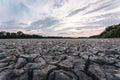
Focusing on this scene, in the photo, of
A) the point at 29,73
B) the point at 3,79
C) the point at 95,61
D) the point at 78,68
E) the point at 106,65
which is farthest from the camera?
the point at 95,61

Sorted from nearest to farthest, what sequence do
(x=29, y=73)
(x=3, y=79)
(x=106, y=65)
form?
(x=3, y=79), (x=29, y=73), (x=106, y=65)

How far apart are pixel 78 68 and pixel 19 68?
198 cm

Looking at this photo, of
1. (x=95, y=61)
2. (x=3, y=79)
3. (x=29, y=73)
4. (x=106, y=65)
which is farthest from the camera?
(x=95, y=61)

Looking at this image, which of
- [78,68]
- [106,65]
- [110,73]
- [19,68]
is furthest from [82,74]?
[19,68]

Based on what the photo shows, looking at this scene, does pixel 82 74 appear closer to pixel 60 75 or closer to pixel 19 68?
pixel 60 75

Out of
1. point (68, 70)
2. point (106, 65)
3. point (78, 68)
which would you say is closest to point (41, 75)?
point (68, 70)

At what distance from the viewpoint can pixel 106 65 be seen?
21.7 ft

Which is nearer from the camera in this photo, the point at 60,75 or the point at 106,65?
the point at 60,75

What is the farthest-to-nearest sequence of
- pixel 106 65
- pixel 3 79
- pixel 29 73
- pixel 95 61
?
1. pixel 95 61
2. pixel 106 65
3. pixel 29 73
4. pixel 3 79

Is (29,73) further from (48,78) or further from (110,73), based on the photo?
(110,73)

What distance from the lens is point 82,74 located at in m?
5.43

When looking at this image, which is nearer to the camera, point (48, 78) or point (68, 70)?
point (48, 78)

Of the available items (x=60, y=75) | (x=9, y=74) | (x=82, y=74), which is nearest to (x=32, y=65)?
A: (x=9, y=74)

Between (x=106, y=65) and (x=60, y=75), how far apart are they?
7.28 ft
